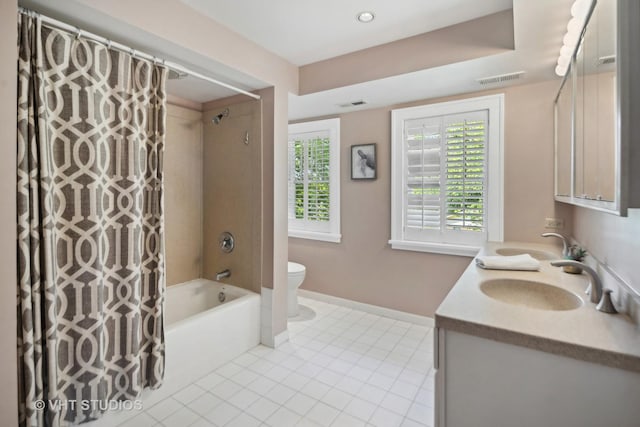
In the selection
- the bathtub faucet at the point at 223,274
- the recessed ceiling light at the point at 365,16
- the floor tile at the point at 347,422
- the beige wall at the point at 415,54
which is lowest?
the floor tile at the point at 347,422

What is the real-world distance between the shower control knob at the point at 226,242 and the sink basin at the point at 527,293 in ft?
7.20

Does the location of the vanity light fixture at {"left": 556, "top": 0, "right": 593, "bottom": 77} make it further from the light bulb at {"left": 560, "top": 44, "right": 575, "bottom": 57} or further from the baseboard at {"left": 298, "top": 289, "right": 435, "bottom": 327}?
the baseboard at {"left": 298, "top": 289, "right": 435, "bottom": 327}

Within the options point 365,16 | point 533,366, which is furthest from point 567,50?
point 533,366

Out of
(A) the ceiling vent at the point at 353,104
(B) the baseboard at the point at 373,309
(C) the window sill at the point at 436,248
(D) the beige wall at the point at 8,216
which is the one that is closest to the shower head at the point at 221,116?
(A) the ceiling vent at the point at 353,104

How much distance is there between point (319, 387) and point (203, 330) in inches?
Answer: 36.3

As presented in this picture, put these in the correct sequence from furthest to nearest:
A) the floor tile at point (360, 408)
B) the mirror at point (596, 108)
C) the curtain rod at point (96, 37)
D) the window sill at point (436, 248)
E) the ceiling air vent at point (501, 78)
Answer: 1. the window sill at point (436, 248)
2. the ceiling air vent at point (501, 78)
3. the floor tile at point (360, 408)
4. the curtain rod at point (96, 37)
5. the mirror at point (596, 108)

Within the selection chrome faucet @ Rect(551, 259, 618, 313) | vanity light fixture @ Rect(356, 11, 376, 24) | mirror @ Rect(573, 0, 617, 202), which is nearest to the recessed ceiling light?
vanity light fixture @ Rect(356, 11, 376, 24)

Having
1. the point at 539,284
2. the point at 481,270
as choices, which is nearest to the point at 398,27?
the point at 481,270

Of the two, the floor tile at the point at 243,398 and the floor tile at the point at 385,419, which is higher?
the floor tile at the point at 243,398

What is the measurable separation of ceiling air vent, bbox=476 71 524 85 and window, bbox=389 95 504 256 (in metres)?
0.20

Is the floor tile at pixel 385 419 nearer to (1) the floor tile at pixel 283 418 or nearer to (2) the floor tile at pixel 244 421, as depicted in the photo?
(1) the floor tile at pixel 283 418

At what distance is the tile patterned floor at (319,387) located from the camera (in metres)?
1.81

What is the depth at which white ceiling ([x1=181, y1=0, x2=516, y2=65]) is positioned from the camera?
191 centimetres

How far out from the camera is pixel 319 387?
2.10 metres
